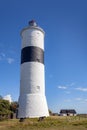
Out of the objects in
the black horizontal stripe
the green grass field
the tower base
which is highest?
the black horizontal stripe

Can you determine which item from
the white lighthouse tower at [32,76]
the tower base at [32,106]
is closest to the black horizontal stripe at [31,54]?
the white lighthouse tower at [32,76]

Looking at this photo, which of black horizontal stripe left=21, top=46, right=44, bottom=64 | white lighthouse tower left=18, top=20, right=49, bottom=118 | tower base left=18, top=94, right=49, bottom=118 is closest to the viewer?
tower base left=18, top=94, right=49, bottom=118

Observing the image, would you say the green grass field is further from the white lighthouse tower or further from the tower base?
the white lighthouse tower

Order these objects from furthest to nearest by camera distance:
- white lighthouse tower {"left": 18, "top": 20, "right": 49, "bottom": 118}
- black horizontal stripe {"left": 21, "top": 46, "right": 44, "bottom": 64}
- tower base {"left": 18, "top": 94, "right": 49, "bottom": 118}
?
black horizontal stripe {"left": 21, "top": 46, "right": 44, "bottom": 64} < white lighthouse tower {"left": 18, "top": 20, "right": 49, "bottom": 118} < tower base {"left": 18, "top": 94, "right": 49, "bottom": 118}

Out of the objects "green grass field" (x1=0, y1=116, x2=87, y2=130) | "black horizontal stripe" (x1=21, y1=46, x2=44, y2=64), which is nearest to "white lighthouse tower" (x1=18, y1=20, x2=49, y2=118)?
"black horizontal stripe" (x1=21, y1=46, x2=44, y2=64)

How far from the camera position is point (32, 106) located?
3006 cm

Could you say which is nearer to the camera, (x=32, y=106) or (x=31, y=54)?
(x=32, y=106)

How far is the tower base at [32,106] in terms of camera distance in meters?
30.0

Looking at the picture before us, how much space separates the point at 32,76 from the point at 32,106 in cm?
402

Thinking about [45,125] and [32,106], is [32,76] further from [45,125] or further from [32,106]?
[45,125]

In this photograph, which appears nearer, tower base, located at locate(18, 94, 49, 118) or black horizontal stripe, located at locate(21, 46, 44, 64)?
tower base, located at locate(18, 94, 49, 118)

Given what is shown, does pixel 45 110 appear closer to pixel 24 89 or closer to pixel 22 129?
pixel 24 89

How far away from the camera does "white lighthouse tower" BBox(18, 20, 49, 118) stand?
30203mm

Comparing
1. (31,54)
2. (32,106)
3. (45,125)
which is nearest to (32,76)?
(31,54)
